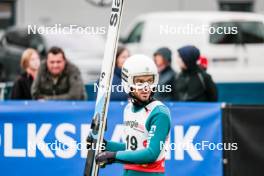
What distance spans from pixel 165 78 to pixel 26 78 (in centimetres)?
158

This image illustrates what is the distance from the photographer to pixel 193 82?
1071 centimetres

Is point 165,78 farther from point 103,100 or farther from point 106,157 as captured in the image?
point 106,157

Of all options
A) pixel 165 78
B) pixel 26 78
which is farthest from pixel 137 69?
pixel 26 78

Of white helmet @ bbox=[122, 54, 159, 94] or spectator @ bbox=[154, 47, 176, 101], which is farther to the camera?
spectator @ bbox=[154, 47, 176, 101]

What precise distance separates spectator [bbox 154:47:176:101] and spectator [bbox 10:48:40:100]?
1394 mm

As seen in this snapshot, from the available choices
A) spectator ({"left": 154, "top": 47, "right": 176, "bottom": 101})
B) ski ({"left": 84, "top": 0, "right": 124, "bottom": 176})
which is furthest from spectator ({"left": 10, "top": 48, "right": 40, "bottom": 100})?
ski ({"left": 84, "top": 0, "right": 124, "bottom": 176})

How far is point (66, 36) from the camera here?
19969 mm

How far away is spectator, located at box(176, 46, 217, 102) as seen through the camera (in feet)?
35.0

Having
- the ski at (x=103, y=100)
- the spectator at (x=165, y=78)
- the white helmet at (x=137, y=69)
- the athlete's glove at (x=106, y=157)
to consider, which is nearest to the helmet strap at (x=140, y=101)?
the white helmet at (x=137, y=69)

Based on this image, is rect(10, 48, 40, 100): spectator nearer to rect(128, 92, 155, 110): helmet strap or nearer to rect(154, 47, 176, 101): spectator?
rect(154, 47, 176, 101): spectator

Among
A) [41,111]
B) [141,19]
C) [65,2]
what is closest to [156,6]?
[65,2]

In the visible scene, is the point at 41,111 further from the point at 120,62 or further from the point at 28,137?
the point at 120,62

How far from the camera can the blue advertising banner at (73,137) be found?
9586mm

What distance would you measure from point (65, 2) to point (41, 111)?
51.6 feet
